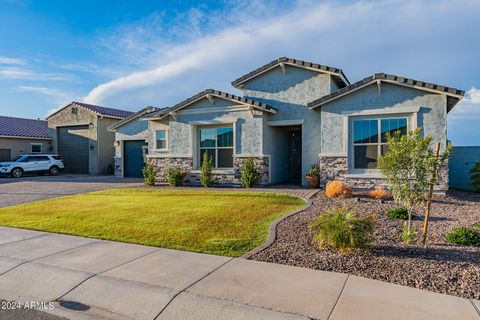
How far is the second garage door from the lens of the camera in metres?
26.4

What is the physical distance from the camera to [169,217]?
877 centimetres

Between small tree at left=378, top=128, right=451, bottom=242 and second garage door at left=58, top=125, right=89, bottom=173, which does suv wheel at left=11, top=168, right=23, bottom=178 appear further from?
small tree at left=378, top=128, right=451, bottom=242

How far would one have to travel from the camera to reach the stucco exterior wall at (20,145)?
85.9 feet

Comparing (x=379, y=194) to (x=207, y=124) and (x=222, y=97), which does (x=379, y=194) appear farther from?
(x=207, y=124)

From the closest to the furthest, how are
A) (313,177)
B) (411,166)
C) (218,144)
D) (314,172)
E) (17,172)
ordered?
(411,166), (313,177), (314,172), (218,144), (17,172)

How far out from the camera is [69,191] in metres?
15.0

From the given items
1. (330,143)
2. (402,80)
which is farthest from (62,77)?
(402,80)

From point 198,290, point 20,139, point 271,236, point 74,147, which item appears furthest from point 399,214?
point 20,139

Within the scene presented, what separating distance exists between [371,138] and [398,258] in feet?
27.4

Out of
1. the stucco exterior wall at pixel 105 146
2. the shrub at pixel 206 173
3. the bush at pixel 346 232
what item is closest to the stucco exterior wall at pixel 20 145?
the stucco exterior wall at pixel 105 146

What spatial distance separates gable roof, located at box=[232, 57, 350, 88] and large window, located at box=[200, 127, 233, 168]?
2.69 m

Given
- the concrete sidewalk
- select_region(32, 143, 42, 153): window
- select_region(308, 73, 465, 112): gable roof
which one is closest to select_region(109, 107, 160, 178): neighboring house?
select_region(32, 143, 42, 153): window

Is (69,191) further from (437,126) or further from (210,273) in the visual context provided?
(437,126)

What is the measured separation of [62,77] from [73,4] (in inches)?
266
